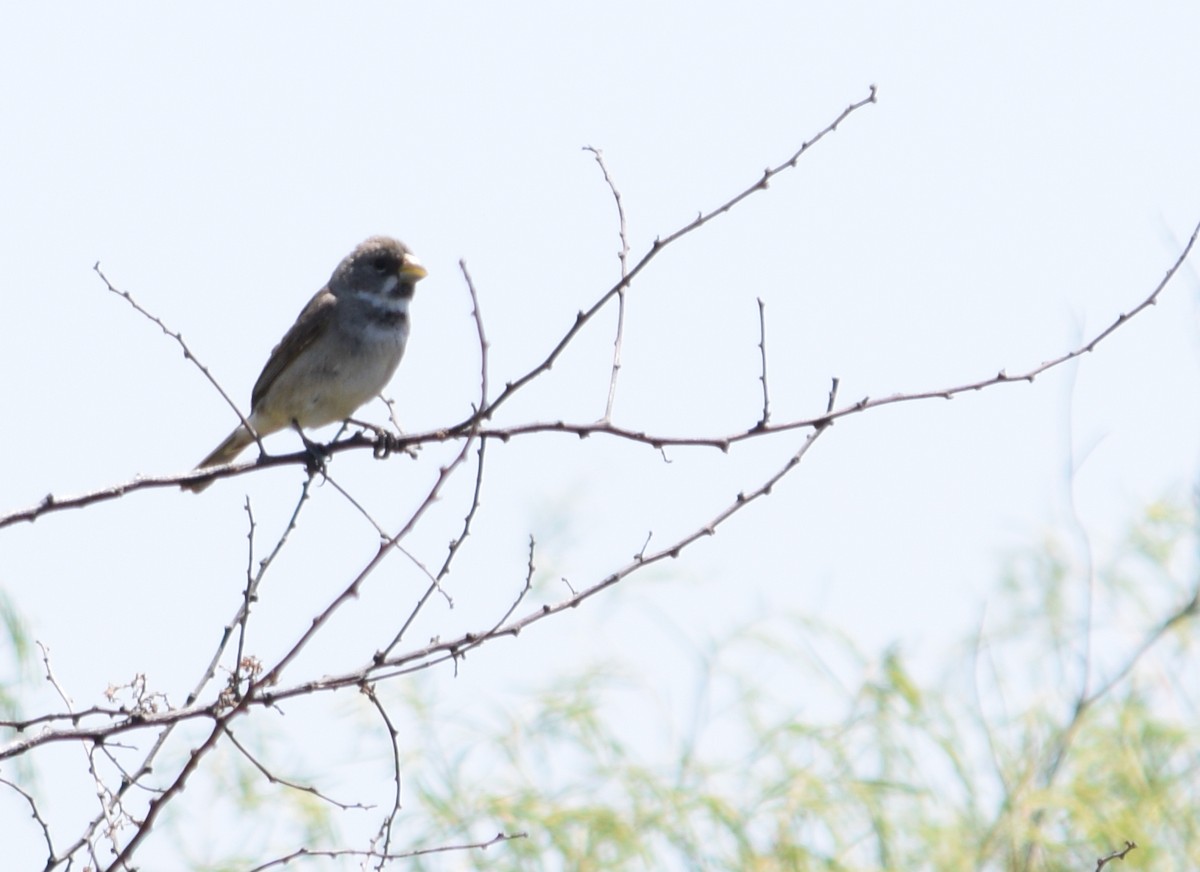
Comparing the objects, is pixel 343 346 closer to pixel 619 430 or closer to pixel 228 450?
pixel 228 450

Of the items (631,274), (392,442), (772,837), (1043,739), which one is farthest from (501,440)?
(1043,739)

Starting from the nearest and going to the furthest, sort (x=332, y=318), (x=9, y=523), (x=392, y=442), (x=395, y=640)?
(x=9, y=523)
(x=395, y=640)
(x=392, y=442)
(x=332, y=318)

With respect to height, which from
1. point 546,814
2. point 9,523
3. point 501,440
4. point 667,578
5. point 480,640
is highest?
point 667,578

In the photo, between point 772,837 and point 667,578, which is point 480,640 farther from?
point 667,578

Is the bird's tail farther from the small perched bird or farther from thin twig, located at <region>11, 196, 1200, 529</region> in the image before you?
thin twig, located at <region>11, 196, 1200, 529</region>

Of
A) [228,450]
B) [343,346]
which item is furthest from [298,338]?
[228,450]

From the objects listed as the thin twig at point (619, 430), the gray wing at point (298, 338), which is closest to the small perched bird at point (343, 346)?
the gray wing at point (298, 338)

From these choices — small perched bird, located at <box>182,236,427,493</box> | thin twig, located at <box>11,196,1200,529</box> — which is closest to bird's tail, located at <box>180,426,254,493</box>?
small perched bird, located at <box>182,236,427,493</box>

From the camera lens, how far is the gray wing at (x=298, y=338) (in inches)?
257

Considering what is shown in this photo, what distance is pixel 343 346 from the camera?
249 inches

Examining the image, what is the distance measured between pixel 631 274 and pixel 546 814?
5.90 m

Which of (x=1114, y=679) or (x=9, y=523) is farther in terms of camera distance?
(x=1114, y=679)

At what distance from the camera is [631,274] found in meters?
3.38

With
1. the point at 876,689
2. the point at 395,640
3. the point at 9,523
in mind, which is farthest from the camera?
the point at 876,689
